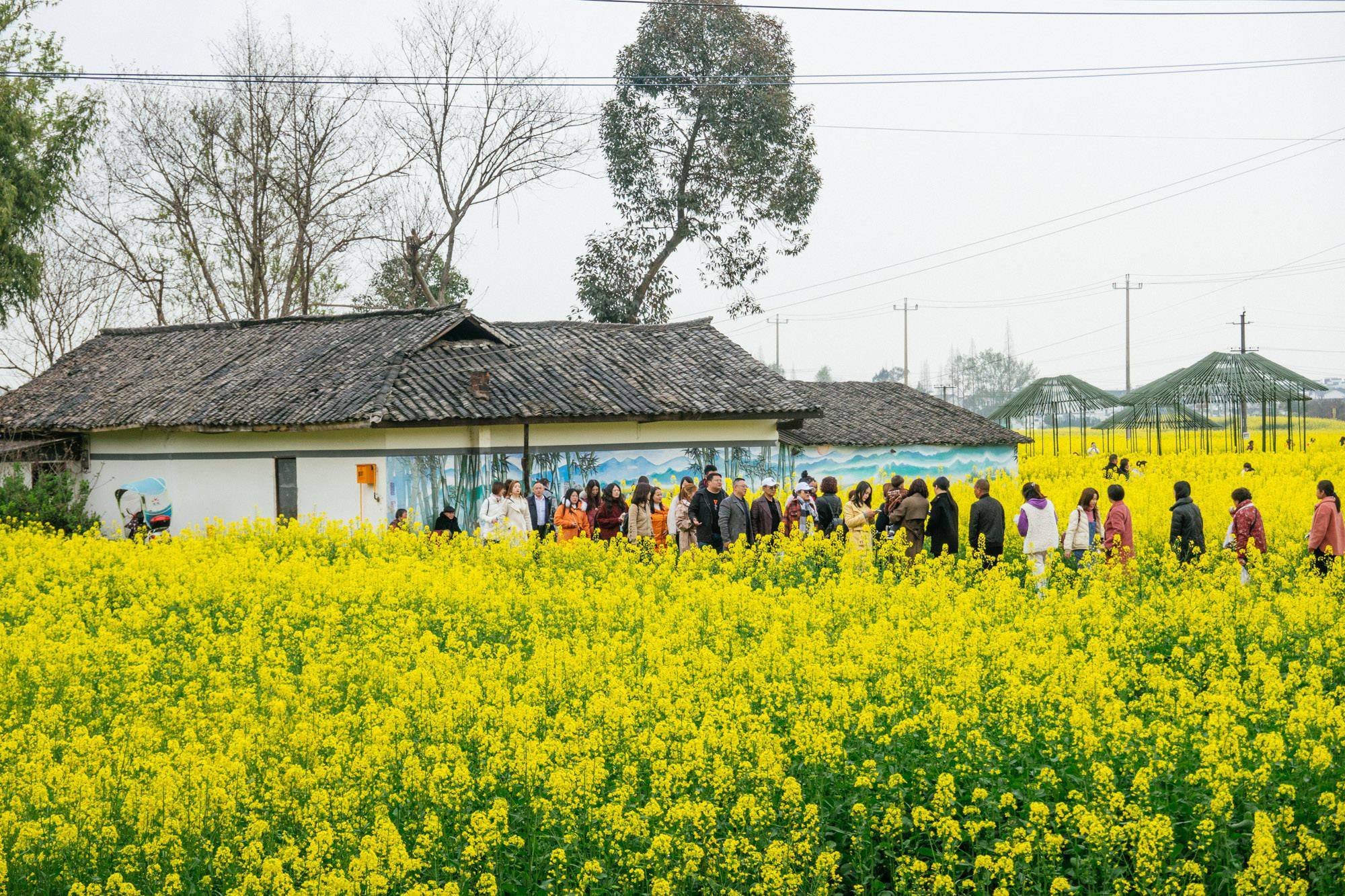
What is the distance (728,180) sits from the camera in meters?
34.8

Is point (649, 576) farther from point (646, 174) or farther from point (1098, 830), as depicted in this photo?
point (646, 174)

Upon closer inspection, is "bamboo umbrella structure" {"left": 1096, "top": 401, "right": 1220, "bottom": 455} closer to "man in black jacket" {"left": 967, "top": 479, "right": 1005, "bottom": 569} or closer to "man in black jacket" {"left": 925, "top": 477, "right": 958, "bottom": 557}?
"man in black jacket" {"left": 967, "top": 479, "right": 1005, "bottom": 569}

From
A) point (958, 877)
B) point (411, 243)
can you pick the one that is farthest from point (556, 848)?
point (411, 243)

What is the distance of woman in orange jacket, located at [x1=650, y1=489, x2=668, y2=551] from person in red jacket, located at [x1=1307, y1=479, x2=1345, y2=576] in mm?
6965

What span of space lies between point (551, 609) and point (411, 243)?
84.4 ft

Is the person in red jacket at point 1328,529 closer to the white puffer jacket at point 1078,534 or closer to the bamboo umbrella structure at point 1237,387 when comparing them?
the white puffer jacket at point 1078,534

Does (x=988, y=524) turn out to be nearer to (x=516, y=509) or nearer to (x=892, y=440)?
(x=516, y=509)

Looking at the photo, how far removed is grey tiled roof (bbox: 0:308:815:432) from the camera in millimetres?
19531

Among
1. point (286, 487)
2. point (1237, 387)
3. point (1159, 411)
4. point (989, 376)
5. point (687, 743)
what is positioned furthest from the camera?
point (989, 376)

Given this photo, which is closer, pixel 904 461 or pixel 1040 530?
pixel 1040 530

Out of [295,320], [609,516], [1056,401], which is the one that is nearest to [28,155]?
[295,320]

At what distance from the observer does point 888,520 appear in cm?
1380

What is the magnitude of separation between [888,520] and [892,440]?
16929mm

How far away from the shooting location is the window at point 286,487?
65.0ft
